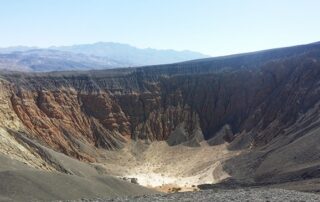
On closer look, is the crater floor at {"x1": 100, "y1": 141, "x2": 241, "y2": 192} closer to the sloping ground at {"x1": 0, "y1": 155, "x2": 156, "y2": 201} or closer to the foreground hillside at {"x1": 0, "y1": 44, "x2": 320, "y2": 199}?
the foreground hillside at {"x1": 0, "y1": 44, "x2": 320, "y2": 199}

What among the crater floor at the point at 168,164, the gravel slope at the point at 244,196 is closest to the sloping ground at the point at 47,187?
the gravel slope at the point at 244,196

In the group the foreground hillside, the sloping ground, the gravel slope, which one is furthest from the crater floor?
the gravel slope

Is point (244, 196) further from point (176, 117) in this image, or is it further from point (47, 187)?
point (176, 117)

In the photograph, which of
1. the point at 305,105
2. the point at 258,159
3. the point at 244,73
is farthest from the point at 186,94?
the point at 258,159

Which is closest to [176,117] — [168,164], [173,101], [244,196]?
[173,101]

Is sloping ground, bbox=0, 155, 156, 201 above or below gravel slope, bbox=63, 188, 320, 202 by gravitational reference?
below

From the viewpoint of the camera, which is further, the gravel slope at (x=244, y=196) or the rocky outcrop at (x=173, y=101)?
the rocky outcrop at (x=173, y=101)

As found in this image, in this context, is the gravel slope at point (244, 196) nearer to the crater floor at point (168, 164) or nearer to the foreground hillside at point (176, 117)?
the foreground hillside at point (176, 117)

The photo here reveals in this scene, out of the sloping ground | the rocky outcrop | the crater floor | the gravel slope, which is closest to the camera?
the gravel slope

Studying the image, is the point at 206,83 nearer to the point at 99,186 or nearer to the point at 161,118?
the point at 161,118
